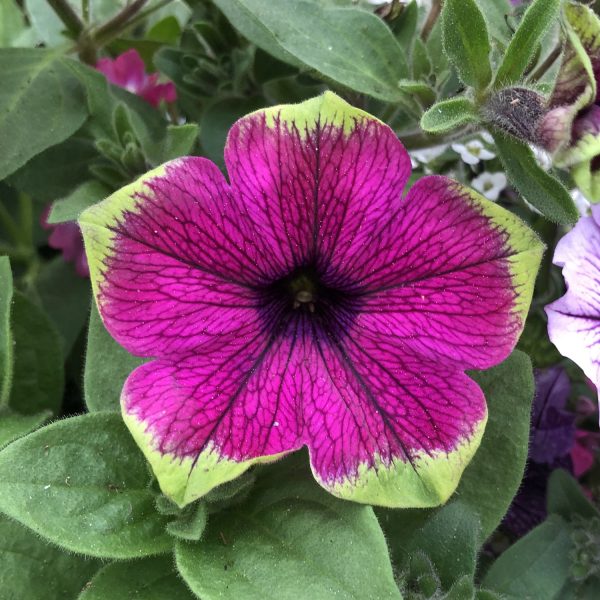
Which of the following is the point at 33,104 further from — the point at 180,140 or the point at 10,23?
the point at 10,23

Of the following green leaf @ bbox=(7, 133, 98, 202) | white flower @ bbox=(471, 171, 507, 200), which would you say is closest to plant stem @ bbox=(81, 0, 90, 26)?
green leaf @ bbox=(7, 133, 98, 202)

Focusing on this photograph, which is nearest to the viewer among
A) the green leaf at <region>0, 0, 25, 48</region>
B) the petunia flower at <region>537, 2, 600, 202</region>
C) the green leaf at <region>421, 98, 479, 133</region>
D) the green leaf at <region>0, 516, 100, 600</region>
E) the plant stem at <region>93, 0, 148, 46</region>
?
the petunia flower at <region>537, 2, 600, 202</region>

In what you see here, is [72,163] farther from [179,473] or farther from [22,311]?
[179,473]

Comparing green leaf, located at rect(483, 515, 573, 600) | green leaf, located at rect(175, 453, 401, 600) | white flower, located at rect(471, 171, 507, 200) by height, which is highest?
white flower, located at rect(471, 171, 507, 200)

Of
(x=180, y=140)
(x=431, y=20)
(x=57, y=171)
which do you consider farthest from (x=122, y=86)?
(x=431, y=20)

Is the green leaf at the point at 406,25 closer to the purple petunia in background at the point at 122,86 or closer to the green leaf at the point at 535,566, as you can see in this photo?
the purple petunia in background at the point at 122,86

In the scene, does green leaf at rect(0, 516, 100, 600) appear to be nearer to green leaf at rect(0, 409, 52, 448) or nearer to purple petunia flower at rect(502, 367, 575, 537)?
green leaf at rect(0, 409, 52, 448)
